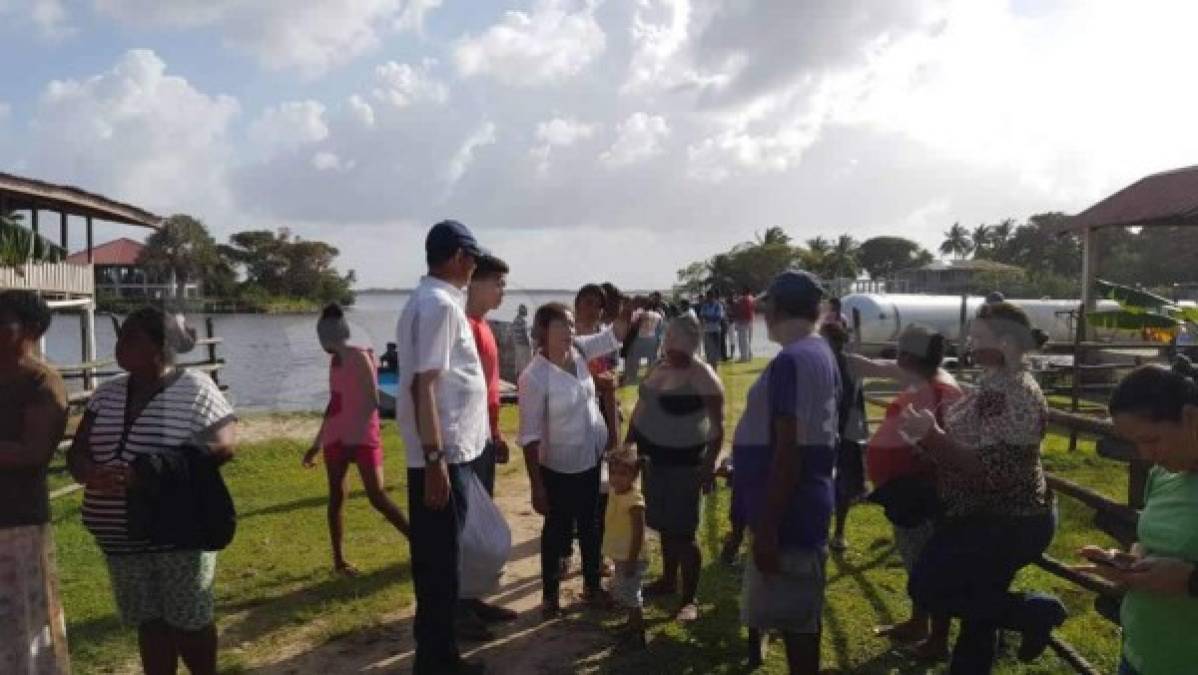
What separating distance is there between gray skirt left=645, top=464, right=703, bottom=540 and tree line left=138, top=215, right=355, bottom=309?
165 feet

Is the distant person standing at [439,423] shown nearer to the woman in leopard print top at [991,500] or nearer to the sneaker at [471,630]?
the sneaker at [471,630]

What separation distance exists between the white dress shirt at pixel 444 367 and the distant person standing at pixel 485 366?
466 millimetres

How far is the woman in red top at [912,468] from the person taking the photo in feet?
10.6

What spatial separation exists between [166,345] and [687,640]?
2.68 metres

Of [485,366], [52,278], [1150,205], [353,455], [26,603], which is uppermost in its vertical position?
[1150,205]

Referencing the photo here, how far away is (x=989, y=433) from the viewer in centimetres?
291

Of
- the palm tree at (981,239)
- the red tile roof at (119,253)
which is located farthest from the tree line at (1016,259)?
the red tile roof at (119,253)

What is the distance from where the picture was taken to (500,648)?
401cm

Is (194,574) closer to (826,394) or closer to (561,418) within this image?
(561,418)

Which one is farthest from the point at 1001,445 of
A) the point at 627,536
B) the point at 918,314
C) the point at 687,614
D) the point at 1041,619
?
the point at 918,314

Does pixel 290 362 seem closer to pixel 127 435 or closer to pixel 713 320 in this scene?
pixel 713 320

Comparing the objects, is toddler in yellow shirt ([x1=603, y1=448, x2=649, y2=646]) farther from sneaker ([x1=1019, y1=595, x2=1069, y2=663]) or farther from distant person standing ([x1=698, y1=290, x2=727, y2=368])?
distant person standing ([x1=698, y1=290, x2=727, y2=368])

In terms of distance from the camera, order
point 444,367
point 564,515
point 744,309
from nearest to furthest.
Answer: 1. point 444,367
2. point 564,515
3. point 744,309

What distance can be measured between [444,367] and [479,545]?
0.78 m
